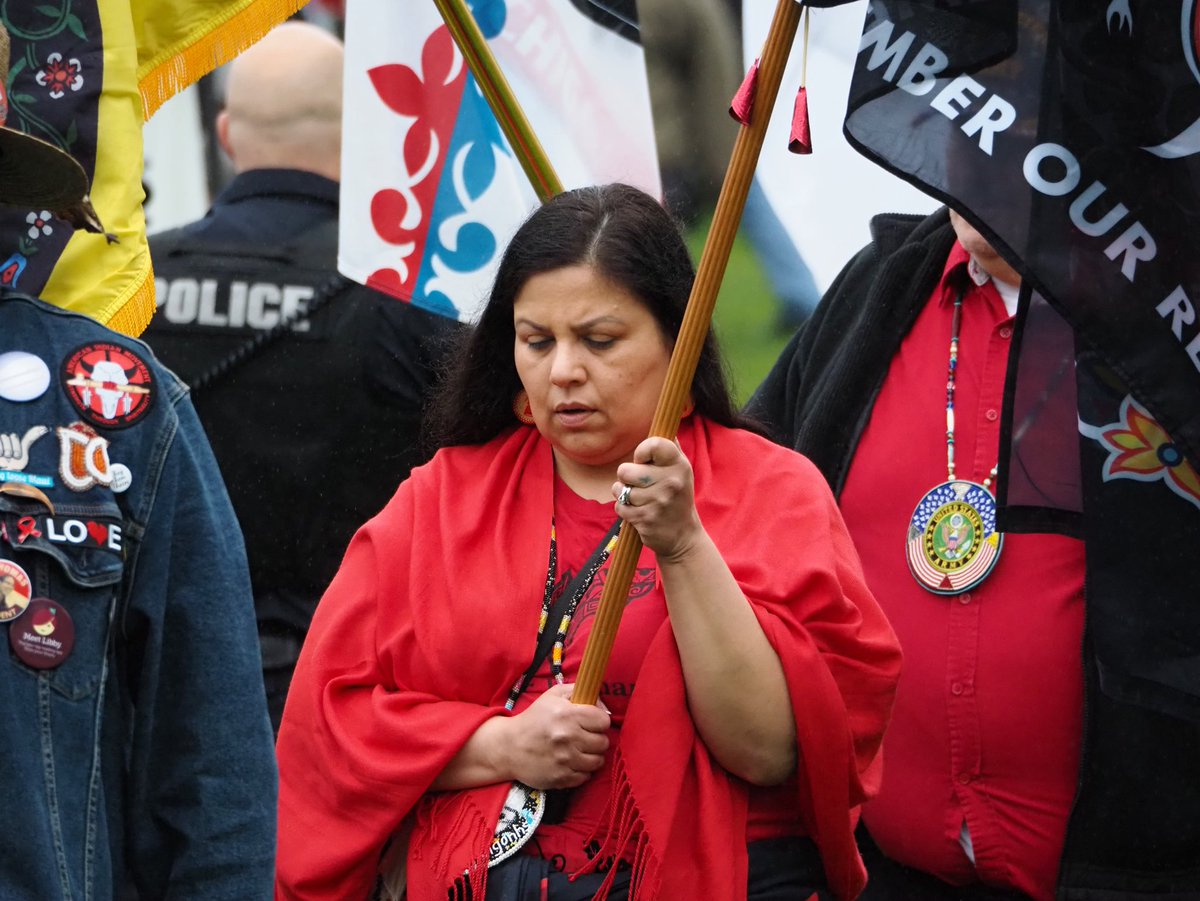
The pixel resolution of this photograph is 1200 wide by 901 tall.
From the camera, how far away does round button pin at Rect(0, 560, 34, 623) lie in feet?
8.44

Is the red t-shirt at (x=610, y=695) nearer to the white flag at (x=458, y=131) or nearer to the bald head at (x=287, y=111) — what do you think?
the white flag at (x=458, y=131)

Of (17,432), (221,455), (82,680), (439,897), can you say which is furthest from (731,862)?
(221,455)

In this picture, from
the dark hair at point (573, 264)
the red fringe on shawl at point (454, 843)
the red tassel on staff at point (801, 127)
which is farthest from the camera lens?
the dark hair at point (573, 264)

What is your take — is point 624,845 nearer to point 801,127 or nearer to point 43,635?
point 43,635

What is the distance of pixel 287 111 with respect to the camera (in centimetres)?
545

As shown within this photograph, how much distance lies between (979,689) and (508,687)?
1.02 meters

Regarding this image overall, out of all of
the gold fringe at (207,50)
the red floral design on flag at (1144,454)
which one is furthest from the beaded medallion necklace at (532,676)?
the gold fringe at (207,50)

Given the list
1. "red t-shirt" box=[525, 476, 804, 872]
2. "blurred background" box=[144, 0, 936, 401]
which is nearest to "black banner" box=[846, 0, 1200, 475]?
"red t-shirt" box=[525, 476, 804, 872]

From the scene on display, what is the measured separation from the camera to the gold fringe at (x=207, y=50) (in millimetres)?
3746

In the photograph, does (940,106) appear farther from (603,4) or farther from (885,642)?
(603,4)

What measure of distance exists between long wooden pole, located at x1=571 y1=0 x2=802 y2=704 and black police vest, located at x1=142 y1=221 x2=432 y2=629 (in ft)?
6.52

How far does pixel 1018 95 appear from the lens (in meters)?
2.99

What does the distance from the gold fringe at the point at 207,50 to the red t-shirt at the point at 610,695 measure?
1215 millimetres

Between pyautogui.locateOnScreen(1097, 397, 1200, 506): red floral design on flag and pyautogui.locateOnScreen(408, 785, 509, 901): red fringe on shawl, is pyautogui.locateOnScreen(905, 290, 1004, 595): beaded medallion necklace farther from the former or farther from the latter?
pyautogui.locateOnScreen(408, 785, 509, 901): red fringe on shawl
